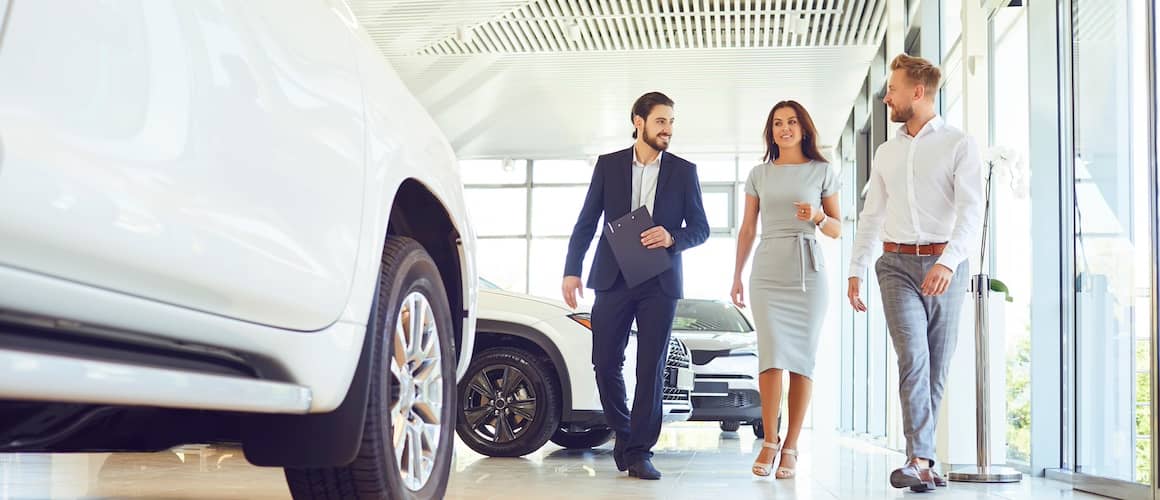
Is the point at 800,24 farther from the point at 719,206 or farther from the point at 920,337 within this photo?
the point at 719,206

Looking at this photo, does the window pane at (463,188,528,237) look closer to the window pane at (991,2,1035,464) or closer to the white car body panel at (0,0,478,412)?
the window pane at (991,2,1035,464)

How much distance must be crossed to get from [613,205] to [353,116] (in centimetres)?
291

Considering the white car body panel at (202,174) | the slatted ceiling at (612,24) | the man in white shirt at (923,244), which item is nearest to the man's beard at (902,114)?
the man in white shirt at (923,244)

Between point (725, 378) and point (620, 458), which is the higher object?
point (725, 378)

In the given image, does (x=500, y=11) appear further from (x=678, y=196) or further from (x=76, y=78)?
(x=76, y=78)

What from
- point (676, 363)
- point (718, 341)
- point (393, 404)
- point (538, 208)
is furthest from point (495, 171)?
point (393, 404)

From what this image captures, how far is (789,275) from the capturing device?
15.2 ft

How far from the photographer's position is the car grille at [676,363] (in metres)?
6.21

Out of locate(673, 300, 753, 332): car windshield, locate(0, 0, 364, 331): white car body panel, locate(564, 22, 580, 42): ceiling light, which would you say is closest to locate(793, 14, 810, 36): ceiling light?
locate(564, 22, 580, 42): ceiling light

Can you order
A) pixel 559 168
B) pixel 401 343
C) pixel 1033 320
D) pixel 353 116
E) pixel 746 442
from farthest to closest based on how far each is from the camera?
pixel 559 168, pixel 746 442, pixel 1033 320, pixel 401 343, pixel 353 116

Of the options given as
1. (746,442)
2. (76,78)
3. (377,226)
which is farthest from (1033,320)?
(76,78)

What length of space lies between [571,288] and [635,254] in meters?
0.45

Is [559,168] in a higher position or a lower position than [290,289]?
higher

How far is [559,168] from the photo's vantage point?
16391mm
